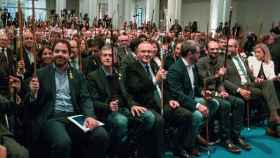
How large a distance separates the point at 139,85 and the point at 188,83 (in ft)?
A: 1.73

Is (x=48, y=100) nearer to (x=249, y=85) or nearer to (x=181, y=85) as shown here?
(x=181, y=85)

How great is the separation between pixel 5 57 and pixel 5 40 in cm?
47

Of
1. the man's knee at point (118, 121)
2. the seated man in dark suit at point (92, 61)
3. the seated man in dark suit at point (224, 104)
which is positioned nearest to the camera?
the man's knee at point (118, 121)

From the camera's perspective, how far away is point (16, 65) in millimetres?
3039

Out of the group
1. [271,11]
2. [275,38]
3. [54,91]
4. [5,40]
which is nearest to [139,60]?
[54,91]

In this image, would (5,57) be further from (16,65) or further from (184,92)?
(184,92)

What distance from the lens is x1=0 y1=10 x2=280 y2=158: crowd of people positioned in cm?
255

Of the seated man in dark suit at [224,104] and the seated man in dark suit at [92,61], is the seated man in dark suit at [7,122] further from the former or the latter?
the seated man in dark suit at [224,104]

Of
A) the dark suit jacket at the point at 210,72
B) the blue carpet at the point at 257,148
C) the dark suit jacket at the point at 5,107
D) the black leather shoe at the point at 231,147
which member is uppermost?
the dark suit jacket at the point at 210,72

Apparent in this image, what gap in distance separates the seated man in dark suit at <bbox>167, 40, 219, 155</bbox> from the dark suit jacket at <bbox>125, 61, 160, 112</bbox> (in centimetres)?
24

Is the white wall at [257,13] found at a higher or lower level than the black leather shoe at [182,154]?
higher

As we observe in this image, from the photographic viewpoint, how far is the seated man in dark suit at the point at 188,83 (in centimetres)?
320

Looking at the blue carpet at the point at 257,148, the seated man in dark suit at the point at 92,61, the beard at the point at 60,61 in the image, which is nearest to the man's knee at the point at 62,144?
the beard at the point at 60,61

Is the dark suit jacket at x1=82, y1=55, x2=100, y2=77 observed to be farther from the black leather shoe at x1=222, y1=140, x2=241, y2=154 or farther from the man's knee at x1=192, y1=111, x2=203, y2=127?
the black leather shoe at x1=222, y1=140, x2=241, y2=154
